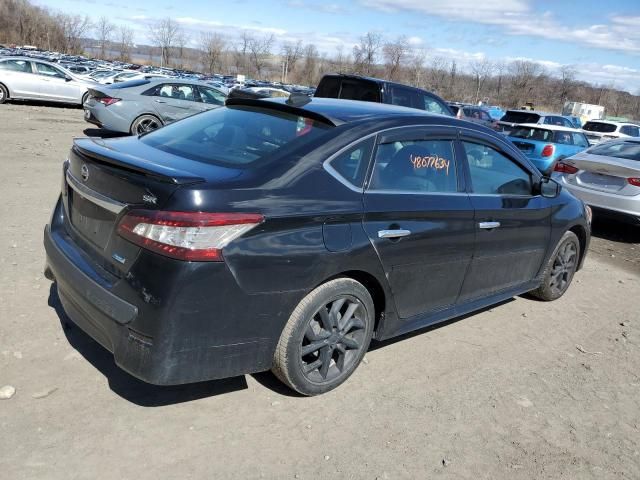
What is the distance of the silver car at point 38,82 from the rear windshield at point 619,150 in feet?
54.5

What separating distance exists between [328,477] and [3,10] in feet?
371

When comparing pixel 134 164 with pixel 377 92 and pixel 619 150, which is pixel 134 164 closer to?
pixel 377 92

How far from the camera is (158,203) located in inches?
109

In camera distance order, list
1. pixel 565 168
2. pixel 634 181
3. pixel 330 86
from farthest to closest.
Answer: pixel 330 86 < pixel 565 168 < pixel 634 181

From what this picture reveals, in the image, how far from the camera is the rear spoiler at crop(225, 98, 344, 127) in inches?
139

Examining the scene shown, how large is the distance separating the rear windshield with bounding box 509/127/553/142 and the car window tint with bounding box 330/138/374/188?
11351 millimetres

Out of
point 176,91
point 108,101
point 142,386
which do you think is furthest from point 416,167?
point 176,91

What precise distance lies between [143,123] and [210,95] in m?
2.21

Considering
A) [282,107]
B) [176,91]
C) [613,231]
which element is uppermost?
[282,107]

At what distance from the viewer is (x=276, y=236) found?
2.97 m

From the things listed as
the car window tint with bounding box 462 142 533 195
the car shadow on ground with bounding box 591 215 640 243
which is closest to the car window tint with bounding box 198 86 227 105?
the car shadow on ground with bounding box 591 215 640 243

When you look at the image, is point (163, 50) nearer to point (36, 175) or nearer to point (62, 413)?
point (36, 175)

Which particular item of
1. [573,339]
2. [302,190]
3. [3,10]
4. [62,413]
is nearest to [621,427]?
[573,339]

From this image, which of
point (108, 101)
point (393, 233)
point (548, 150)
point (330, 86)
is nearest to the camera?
point (393, 233)
